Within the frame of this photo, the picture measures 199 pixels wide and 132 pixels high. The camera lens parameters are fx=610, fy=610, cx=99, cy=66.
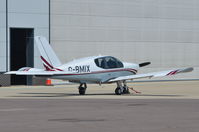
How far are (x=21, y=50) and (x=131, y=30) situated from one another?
9733 millimetres

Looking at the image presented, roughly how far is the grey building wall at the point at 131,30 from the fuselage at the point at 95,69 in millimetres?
16321

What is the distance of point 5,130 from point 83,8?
1418 inches

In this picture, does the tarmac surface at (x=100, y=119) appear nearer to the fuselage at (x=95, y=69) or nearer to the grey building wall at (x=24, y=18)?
the fuselage at (x=95, y=69)

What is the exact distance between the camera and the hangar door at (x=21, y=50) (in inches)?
1908

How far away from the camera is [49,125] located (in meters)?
15.7

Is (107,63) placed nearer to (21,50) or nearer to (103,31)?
(103,31)

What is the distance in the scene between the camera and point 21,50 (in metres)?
52.1

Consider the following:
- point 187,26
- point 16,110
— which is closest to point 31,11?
point 187,26

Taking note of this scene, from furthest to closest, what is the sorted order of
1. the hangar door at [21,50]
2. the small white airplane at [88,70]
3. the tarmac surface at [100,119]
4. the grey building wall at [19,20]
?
the hangar door at [21,50] < the grey building wall at [19,20] < the small white airplane at [88,70] < the tarmac surface at [100,119]

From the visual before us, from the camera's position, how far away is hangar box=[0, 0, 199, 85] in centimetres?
4719

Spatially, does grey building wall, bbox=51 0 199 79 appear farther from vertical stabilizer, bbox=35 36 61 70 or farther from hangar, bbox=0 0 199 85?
vertical stabilizer, bbox=35 36 61 70

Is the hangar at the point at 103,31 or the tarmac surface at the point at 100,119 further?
the hangar at the point at 103,31

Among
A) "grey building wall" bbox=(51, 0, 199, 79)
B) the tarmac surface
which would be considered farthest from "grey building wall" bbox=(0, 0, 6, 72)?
the tarmac surface

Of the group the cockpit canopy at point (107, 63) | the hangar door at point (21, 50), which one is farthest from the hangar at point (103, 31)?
the cockpit canopy at point (107, 63)
